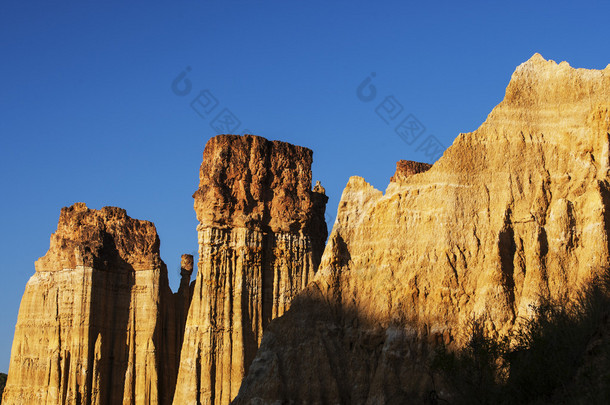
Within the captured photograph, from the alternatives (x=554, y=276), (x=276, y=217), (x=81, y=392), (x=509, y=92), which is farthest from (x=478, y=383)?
(x=81, y=392)

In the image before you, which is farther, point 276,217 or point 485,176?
point 276,217

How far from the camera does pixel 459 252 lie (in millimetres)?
35062

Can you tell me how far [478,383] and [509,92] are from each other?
36.5ft

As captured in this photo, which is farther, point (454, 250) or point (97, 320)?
point (97, 320)

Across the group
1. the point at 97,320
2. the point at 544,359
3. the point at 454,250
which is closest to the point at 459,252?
the point at 454,250

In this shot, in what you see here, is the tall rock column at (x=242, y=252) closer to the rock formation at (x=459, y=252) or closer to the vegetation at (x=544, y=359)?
the rock formation at (x=459, y=252)

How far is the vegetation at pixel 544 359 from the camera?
27.3m

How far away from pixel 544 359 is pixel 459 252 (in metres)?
6.95

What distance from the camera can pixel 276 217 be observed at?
55.5 m

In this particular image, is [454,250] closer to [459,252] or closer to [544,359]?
[459,252]

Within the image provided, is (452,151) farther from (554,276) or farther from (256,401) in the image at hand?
(256,401)

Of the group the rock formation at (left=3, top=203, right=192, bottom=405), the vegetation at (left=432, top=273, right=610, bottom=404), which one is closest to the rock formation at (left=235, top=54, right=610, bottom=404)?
the vegetation at (left=432, top=273, right=610, bottom=404)

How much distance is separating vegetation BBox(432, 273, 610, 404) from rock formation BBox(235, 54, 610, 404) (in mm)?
1130

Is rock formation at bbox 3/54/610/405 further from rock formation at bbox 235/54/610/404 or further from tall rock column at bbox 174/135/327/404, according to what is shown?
tall rock column at bbox 174/135/327/404
